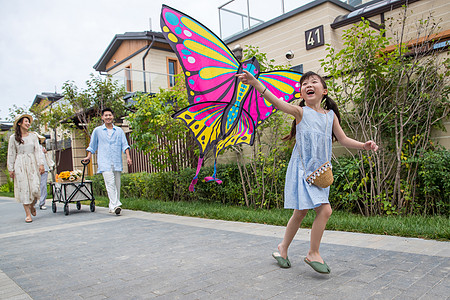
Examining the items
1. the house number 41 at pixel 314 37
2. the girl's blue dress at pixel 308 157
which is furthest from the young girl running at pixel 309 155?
the house number 41 at pixel 314 37

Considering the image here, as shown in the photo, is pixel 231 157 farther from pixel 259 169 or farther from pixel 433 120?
pixel 433 120

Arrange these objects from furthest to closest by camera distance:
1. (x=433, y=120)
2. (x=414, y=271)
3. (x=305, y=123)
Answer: (x=433, y=120)
(x=305, y=123)
(x=414, y=271)

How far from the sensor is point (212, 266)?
339 cm

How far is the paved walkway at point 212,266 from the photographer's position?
8.80ft

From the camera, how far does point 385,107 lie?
19.7 feet

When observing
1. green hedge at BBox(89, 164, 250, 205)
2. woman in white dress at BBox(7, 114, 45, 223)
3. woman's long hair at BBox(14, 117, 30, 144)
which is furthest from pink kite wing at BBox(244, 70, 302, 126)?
woman's long hair at BBox(14, 117, 30, 144)

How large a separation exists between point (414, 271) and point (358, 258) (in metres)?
0.56

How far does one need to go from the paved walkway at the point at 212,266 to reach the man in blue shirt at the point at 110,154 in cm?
204

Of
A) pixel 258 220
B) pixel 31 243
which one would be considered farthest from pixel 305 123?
pixel 31 243

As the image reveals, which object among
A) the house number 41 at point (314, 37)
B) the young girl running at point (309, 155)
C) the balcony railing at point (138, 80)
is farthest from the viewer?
the balcony railing at point (138, 80)

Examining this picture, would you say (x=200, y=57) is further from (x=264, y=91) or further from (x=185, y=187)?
(x=185, y=187)

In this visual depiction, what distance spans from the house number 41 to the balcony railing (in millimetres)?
8252

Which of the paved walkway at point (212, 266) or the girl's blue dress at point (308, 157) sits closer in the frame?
the paved walkway at point (212, 266)

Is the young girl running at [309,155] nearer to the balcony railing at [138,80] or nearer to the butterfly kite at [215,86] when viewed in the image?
the butterfly kite at [215,86]
